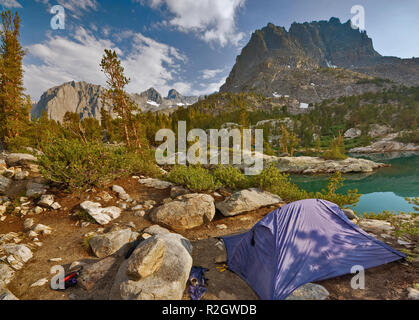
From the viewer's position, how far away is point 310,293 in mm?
3967

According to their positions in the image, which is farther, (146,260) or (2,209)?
(2,209)

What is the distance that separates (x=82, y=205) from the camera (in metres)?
7.09

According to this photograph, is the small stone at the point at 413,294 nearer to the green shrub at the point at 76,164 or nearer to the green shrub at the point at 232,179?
the green shrub at the point at 232,179

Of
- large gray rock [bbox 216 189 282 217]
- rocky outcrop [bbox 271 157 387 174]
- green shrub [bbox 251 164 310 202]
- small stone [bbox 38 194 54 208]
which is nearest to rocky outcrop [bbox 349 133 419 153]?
rocky outcrop [bbox 271 157 387 174]

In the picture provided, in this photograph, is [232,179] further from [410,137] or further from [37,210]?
[410,137]

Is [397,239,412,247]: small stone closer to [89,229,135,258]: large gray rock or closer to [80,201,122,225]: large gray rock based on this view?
[89,229,135,258]: large gray rock

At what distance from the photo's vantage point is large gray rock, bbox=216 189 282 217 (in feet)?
25.8

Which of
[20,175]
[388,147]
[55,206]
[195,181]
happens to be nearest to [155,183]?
[195,181]

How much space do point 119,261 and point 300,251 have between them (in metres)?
4.86

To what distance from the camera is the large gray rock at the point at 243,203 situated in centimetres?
786

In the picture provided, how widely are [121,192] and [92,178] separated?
145 centimetres

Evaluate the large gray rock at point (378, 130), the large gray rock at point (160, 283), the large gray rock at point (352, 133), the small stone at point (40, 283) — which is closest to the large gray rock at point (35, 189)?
the small stone at point (40, 283)

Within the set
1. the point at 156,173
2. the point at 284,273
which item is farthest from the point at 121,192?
the point at 284,273
